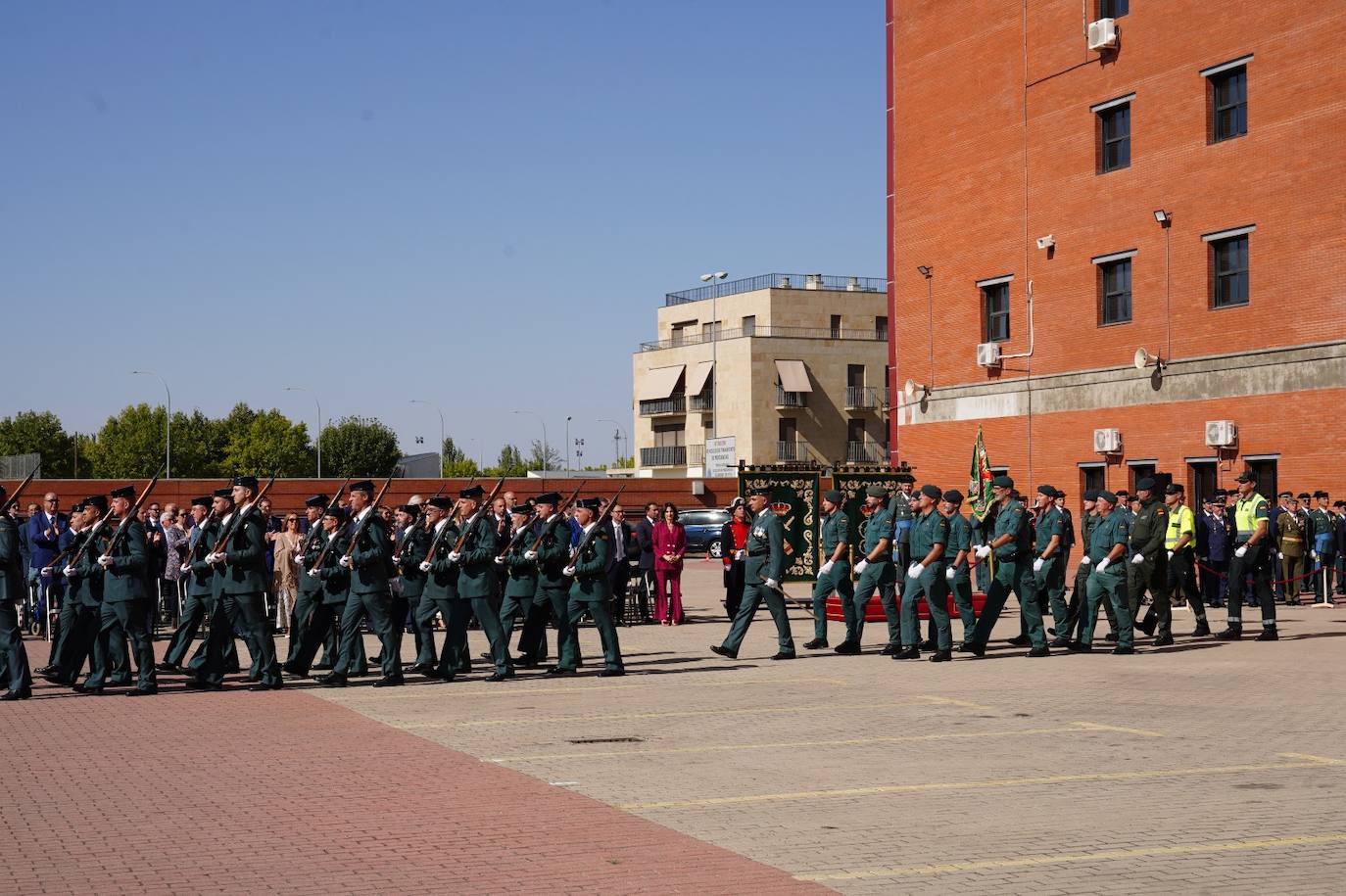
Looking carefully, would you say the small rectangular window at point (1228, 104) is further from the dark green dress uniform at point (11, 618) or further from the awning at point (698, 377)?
the awning at point (698, 377)

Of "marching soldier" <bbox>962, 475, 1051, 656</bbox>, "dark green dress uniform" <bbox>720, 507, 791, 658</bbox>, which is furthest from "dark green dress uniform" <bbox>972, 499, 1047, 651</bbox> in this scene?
"dark green dress uniform" <bbox>720, 507, 791, 658</bbox>

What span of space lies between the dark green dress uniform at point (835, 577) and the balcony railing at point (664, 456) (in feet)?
224

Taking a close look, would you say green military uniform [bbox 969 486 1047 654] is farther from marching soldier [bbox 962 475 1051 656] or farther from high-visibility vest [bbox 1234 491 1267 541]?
high-visibility vest [bbox 1234 491 1267 541]

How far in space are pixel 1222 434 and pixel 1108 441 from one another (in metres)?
3.18

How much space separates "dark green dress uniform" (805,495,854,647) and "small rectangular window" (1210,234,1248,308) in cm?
1411

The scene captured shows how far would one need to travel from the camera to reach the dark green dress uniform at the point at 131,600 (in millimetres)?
15703

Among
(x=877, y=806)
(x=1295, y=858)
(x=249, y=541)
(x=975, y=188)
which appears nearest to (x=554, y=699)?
(x=249, y=541)

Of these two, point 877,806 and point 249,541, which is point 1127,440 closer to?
point 249,541

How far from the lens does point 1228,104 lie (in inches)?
1220

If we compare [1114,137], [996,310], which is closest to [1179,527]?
[1114,137]

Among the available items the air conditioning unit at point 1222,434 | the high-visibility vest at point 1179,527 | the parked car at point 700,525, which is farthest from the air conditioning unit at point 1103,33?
the parked car at point 700,525

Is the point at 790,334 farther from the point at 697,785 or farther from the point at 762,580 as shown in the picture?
the point at 697,785

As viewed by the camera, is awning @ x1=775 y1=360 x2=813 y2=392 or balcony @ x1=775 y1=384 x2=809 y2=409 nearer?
awning @ x1=775 y1=360 x2=813 y2=392

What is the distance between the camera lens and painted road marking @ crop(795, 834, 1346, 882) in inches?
310
